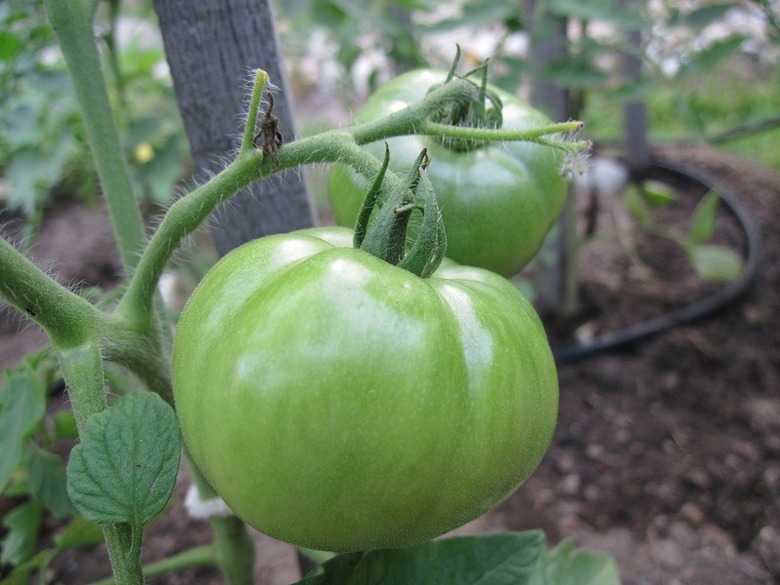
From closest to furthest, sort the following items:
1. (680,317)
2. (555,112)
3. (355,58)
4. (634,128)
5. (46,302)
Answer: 1. (46,302)
2. (355,58)
3. (555,112)
4. (680,317)
5. (634,128)

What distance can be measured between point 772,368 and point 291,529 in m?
1.77

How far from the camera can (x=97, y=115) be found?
0.65 meters

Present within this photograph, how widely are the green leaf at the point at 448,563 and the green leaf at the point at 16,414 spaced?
34cm

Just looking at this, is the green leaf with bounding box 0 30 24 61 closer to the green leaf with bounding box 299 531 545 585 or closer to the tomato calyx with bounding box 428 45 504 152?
the tomato calyx with bounding box 428 45 504 152

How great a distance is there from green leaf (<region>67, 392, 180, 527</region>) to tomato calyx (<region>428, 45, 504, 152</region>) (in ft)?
1.10

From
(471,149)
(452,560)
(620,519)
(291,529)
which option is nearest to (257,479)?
(291,529)

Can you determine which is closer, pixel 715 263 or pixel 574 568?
pixel 574 568

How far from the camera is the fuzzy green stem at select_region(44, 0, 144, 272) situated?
2.02 feet

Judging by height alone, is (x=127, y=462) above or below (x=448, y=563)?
above

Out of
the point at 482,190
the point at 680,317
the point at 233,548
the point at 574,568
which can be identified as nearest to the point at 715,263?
the point at 680,317

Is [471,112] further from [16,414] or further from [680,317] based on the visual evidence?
[680,317]

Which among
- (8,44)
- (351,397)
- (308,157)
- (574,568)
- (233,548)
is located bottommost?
(574,568)

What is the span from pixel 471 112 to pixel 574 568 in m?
0.60

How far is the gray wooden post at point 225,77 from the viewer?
0.70 metres
